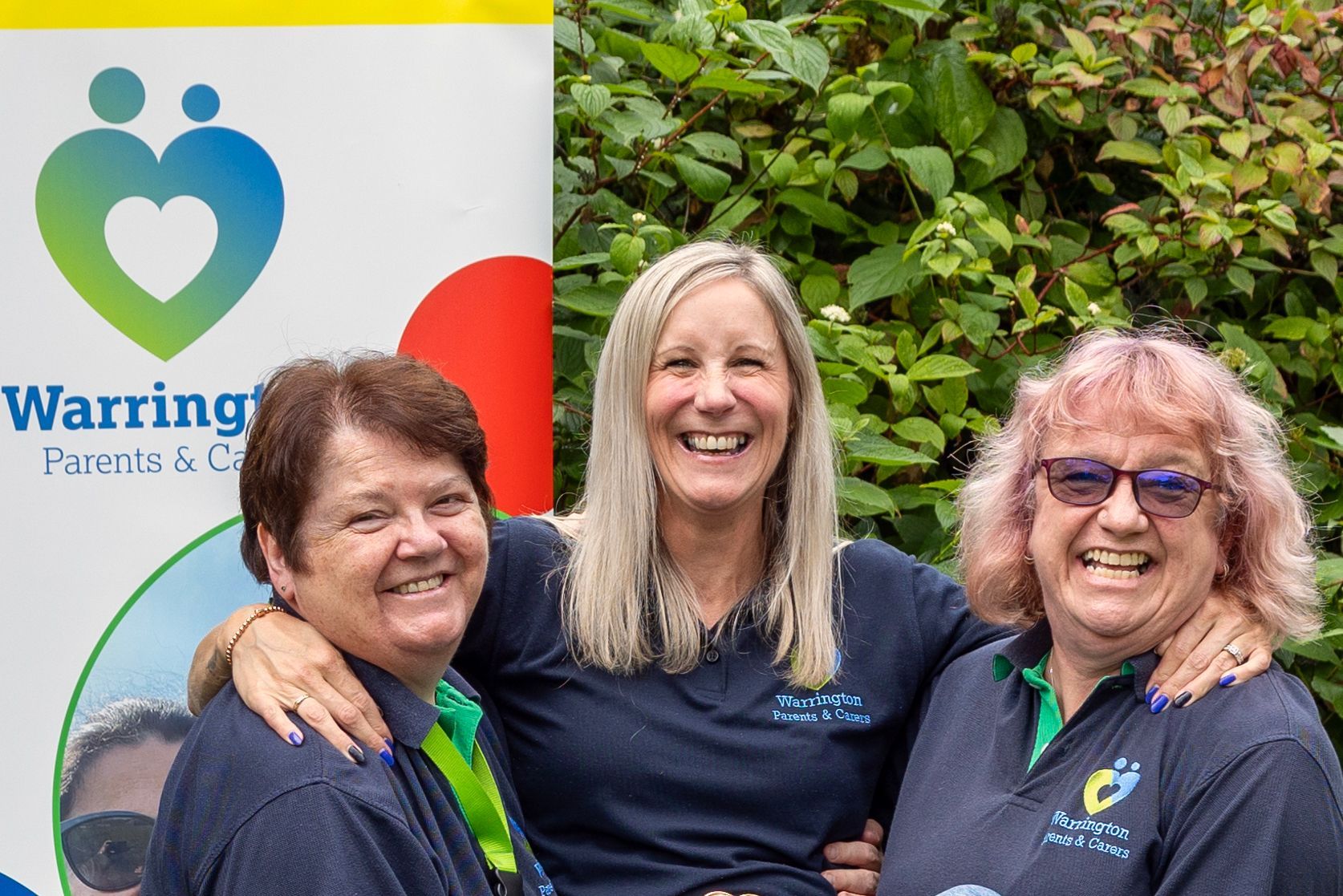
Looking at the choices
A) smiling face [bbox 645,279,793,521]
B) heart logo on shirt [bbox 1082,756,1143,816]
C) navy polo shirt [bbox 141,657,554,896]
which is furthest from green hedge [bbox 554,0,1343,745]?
navy polo shirt [bbox 141,657,554,896]

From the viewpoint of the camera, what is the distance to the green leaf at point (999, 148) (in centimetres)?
354

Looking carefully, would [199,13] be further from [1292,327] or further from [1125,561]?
[1292,327]

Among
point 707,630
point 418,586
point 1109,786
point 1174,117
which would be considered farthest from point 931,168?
point 418,586

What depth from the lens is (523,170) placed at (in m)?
2.70

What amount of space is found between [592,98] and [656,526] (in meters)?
1.04

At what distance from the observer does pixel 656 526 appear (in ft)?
8.68

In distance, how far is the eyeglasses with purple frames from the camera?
2.05m

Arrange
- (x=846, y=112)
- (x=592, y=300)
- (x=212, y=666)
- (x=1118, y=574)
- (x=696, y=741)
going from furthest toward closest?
(x=846, y=112), (x=592, y=300), (x=696, y=741), (x=212, y=666), (x=1118, y=574)

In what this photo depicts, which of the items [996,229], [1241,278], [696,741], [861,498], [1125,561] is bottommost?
[696,741]

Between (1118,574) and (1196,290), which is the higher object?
(1196,290)

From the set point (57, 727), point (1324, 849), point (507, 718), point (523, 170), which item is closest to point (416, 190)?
point (523, 170)

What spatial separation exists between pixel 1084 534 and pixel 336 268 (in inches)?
55.2

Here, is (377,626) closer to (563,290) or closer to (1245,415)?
(1245,415)

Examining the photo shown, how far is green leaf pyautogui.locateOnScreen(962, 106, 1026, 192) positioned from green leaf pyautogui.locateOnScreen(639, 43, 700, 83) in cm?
74
